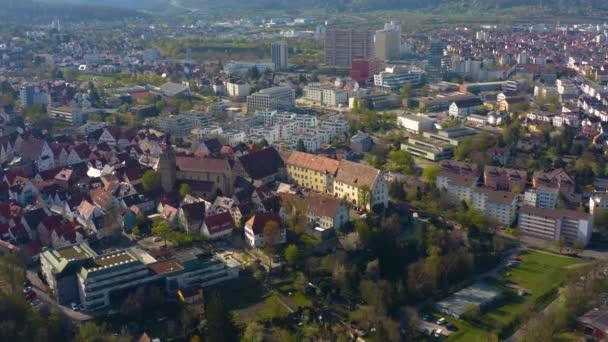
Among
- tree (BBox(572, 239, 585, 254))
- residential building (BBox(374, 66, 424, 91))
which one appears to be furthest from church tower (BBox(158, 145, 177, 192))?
residential building (BBox(374, 66, 424, 91))

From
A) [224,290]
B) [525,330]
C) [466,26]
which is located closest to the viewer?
[525,330]

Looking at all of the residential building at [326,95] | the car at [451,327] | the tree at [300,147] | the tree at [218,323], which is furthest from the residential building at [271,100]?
the tree at [218,323]

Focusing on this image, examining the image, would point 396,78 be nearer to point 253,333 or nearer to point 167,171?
point 167,171

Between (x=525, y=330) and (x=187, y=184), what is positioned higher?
(x=187, y=184)

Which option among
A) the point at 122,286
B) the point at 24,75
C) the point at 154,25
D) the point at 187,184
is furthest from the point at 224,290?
the point at 154,25

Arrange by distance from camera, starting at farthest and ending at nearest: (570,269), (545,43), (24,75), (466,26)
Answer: (466,26)
(545,43)
(24,75)
(570,269)

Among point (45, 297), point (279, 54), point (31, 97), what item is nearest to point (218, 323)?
point (45, 297)

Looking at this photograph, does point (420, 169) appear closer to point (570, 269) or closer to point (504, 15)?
point (570, 269)
